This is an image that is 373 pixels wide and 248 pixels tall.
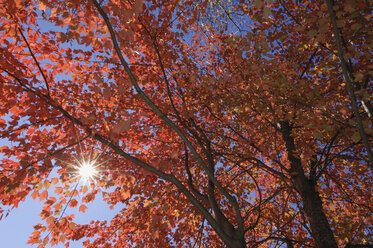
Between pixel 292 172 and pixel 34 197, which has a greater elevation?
pixel 292 172

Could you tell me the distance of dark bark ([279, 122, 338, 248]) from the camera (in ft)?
15.1

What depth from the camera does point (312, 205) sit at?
5.09m

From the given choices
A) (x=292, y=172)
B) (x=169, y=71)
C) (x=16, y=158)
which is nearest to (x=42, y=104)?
(x=16, y=158)

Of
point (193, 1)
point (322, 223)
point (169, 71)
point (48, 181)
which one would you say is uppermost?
point (169, 71)

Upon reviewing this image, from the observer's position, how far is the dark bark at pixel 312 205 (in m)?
4.61

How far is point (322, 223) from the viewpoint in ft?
15.7

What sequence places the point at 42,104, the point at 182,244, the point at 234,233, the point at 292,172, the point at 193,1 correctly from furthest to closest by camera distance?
1. the point at 182,244
2. the point at 42,104
3. the point at 292,172
4. the point at 193,1
5. the point at 234,233

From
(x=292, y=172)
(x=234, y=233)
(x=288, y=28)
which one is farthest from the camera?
(x=288, y=28)

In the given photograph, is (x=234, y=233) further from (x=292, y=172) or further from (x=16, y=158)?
(x=16, y=158)

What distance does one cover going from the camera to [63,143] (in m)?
6.02

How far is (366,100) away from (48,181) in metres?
6.17

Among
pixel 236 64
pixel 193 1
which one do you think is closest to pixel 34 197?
pixel 193 1

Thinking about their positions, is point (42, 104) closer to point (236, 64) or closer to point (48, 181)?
point (48, 181)

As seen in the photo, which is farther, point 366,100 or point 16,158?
point 16,158
